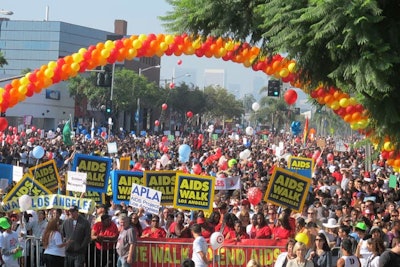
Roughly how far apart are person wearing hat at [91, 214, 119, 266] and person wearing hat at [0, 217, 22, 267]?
1741mm

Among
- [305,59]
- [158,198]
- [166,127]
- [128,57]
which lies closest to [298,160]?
[128,57]

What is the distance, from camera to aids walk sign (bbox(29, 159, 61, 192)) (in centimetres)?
1981

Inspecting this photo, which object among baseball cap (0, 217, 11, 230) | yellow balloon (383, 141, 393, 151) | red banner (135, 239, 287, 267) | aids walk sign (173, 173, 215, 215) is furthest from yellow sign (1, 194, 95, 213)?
yellow balloon (383, 141, 393, 151)

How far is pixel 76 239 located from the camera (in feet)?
50.7

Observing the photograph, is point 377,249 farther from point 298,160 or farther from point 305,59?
point 298,160

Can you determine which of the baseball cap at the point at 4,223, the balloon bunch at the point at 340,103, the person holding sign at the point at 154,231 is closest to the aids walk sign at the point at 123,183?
the person holding sign at the point at 154,231

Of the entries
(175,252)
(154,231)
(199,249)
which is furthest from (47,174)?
(199,249)

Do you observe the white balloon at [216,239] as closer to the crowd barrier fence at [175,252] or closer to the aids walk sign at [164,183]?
the crowd barrier fence at [175,252]

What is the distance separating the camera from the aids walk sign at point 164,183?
18.4m

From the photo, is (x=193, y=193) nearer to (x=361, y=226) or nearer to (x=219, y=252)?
(x=219, y=252)

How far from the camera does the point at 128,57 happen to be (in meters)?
26.5

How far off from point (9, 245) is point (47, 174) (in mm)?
5249

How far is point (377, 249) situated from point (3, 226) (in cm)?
559

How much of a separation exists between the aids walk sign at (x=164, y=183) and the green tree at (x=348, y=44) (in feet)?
13.7
